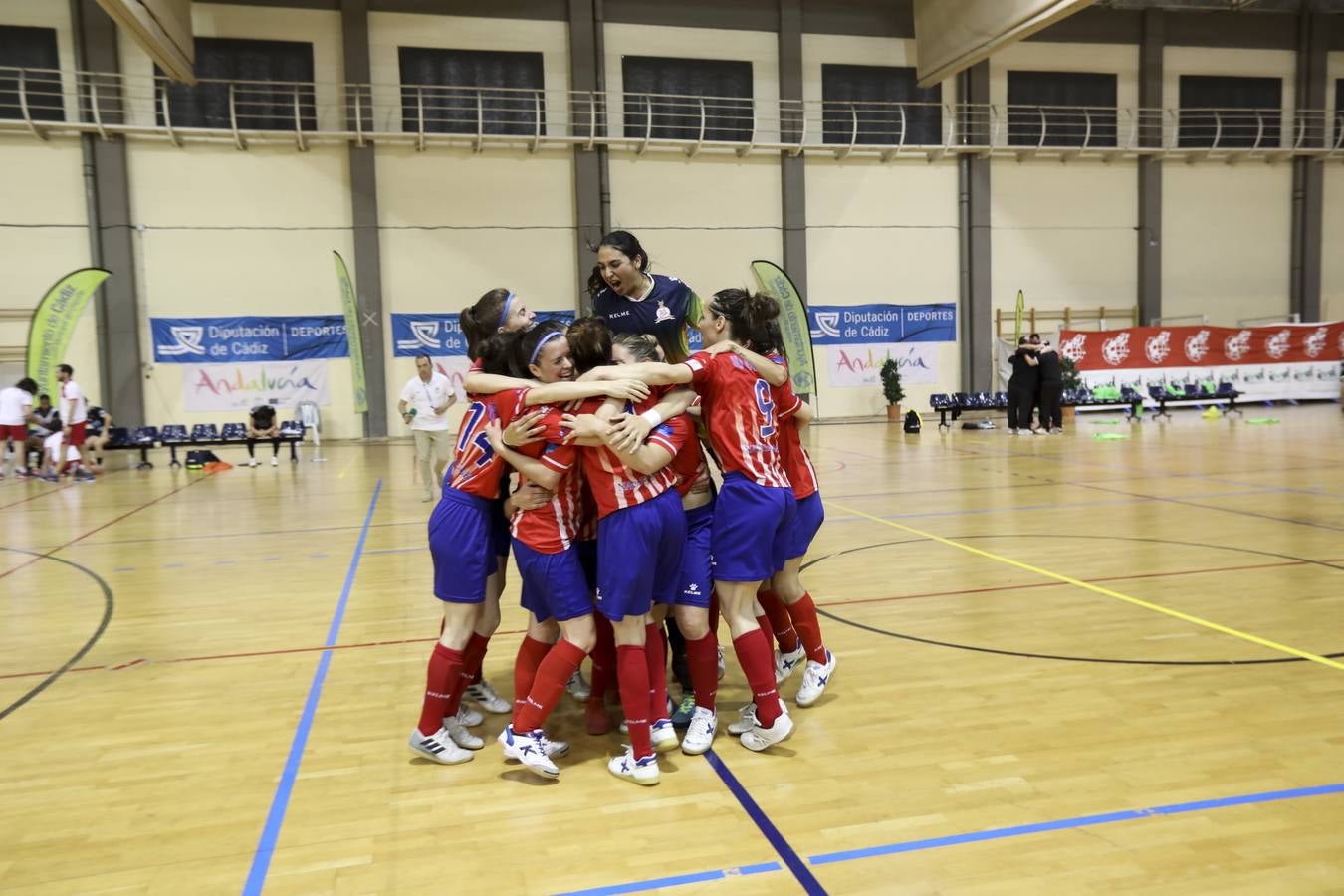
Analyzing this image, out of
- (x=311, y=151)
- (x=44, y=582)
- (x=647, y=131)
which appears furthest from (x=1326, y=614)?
(x=311, y=151)

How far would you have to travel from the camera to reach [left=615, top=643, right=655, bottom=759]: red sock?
2.90 metres

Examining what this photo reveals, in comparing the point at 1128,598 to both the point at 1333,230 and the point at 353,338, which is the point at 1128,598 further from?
the point at 1333,230

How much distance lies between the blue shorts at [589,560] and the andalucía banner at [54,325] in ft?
45.8

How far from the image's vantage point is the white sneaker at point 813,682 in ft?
11.6

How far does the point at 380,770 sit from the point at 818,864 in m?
1.51

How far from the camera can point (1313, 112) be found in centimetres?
2280

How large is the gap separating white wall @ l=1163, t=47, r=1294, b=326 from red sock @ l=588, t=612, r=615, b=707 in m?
23.3

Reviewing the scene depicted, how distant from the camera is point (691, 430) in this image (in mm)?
3180

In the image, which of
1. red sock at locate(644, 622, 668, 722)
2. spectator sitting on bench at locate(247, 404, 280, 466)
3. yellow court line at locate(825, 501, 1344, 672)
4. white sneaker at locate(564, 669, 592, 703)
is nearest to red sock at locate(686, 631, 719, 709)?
red sock at locate(644, 622, 668, 722)

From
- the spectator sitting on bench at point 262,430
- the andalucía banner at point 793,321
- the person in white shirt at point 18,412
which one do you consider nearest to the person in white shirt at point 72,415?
the person in white shirt at point 18,412

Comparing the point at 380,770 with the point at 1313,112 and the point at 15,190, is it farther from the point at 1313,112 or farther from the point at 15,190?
the point at 1313,112

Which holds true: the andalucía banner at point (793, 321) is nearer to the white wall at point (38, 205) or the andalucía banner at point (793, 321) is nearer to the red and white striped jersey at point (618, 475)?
the red and white striped jersey at point (618, 475)

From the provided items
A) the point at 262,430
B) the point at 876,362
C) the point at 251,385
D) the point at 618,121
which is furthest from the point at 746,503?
the point at 876,362

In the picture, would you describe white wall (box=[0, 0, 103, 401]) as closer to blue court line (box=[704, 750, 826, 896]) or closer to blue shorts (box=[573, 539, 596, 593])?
blue shorts (box=[573, 539, 596, 593])
